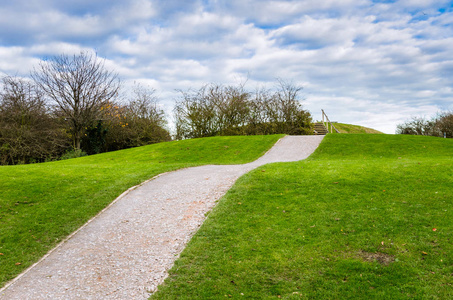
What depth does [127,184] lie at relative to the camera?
12914 millimetres

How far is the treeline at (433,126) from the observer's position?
34.3 m

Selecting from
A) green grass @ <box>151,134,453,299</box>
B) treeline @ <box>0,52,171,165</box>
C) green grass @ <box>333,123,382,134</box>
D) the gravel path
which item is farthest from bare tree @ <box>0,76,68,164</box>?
green grass @ <box>333,123,382,134</box>

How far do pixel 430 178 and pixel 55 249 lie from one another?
12623 mm

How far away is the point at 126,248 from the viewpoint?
746 centimetres

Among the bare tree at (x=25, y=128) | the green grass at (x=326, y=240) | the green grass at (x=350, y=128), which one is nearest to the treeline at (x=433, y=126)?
the green grass at (x=350, y=128)

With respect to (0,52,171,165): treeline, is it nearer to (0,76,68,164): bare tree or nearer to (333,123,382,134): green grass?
(0,76,68,164): bare tree

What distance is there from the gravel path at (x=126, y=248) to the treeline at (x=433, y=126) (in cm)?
3391

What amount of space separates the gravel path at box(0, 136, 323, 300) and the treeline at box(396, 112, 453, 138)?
111ft

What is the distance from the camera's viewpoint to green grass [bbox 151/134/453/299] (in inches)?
218

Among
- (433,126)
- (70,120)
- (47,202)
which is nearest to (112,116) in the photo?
(70,120)

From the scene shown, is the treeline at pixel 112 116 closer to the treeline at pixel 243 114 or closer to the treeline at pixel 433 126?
the treeline at pixel 243 114

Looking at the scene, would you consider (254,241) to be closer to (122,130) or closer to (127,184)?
(127,184)

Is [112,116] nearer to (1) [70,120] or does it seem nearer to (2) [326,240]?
(1) [70,120]

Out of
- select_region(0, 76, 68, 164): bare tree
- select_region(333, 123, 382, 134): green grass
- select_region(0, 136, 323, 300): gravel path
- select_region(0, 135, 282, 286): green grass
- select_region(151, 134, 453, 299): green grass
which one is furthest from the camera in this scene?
select_region(333, 123, 382, 134): green grass
